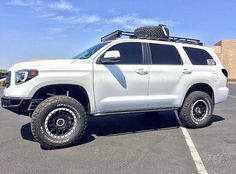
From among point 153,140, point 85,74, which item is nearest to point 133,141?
point 153,140

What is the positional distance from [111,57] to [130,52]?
720 millimetres

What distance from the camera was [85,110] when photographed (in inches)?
270

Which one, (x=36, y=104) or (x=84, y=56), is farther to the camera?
(x=84, y=56)

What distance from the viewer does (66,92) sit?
262 inches

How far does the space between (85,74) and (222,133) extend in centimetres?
326

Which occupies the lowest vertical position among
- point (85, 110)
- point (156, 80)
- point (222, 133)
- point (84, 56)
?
Answer: point (222, 133)

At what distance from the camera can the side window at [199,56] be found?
8250 millimetres

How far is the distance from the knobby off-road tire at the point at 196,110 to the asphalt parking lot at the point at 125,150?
26 cm

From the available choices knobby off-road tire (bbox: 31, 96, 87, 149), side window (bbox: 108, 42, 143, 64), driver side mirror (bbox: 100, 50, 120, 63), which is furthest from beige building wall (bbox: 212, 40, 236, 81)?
knobby off-road tire (bbox: 31, 96, 87, 149)

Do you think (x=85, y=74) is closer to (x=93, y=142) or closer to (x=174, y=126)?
(x=93, y=142)

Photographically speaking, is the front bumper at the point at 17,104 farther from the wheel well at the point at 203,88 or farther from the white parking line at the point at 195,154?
the wheel well at the point at 203,88

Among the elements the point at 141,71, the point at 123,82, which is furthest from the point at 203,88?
the point at 123,82

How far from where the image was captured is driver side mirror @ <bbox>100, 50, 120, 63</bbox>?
6645 mm

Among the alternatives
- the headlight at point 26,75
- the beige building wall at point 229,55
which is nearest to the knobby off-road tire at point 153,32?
the headlight at point 26,75
